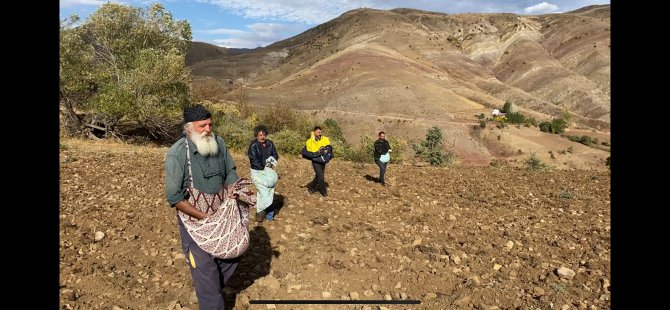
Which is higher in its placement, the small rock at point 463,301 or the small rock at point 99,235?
the small rock at point 99,235

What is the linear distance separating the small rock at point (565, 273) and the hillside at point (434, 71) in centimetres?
4953

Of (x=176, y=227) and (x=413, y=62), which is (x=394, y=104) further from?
(x=176, y=227)

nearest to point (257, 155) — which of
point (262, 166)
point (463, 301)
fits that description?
point (262, 166)

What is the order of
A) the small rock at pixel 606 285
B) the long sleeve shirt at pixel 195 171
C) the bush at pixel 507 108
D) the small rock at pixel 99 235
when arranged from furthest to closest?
the bush at pixel 507 108, the small rock at pixel 99 235, the small rock at pixel 606 285, the long sleeve shirt at pixel 195 171

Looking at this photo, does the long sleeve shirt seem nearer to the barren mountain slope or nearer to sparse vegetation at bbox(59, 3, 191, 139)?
sparse vegetation at bbox(59, 3, 191, 139)

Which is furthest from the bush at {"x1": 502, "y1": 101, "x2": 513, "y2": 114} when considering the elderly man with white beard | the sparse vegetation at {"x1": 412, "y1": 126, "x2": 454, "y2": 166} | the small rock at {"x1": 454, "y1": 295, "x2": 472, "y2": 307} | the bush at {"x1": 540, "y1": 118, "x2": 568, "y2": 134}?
the elderly man with white beard

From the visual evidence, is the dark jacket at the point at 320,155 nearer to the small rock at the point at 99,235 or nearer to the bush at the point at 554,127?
the small rock at the point at 99,235

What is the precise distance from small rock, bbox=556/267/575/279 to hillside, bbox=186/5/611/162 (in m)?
49.5

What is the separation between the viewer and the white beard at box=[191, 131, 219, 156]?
3.71 metres

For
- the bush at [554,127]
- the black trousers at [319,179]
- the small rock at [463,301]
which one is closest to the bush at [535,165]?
the black trousers at [319,179]

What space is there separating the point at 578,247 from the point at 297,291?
5198 mm

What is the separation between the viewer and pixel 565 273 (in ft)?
19.9

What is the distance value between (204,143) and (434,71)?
10134 cm

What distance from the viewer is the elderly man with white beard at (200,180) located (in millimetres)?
3637
